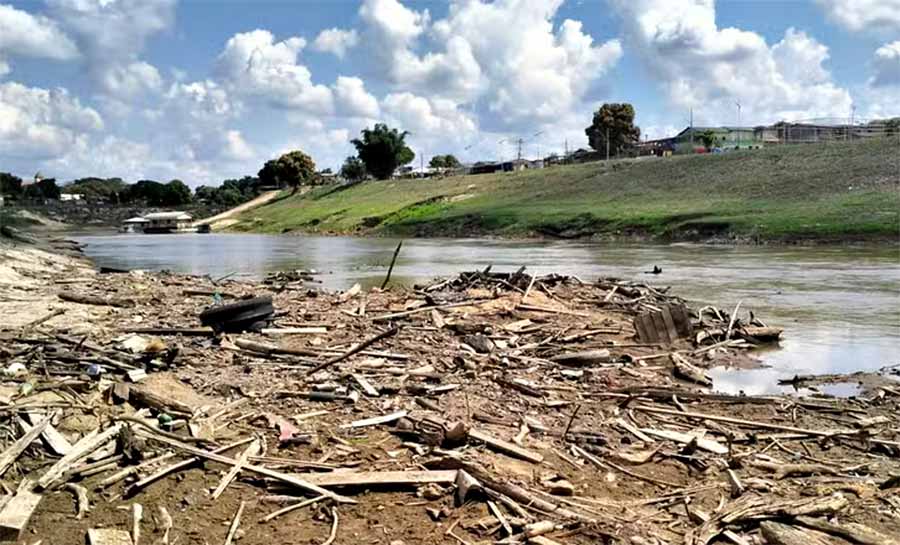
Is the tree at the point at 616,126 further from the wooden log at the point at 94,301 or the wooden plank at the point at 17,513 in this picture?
the wooden plank at the point at 17,513

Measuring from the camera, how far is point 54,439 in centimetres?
707

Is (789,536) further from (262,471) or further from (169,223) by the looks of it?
(169,223)

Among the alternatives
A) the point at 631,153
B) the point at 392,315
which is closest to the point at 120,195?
the point at 631,153

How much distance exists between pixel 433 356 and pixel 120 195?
189 m

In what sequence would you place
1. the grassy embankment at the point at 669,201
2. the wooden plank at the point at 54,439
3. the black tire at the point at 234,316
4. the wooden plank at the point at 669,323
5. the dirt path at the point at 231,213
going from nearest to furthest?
1. the wooden plank at the point at 54,439
2. the black tire at the point at 234,316
3. the wooden plank at the point at 669,323
4. the grassy embankment at the point at 669,201
5. the dirt path at the point at 231,213

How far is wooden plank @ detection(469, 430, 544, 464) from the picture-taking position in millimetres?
7496

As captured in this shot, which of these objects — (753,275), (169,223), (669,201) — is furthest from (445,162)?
(753,275)

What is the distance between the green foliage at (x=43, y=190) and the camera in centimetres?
16550

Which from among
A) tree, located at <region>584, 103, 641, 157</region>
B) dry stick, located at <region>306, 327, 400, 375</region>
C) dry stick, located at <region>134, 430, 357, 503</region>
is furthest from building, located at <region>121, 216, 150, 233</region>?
dry stick, located at <region>134, 430, 357, 503</region>

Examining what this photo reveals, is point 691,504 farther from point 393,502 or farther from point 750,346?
point 750,346

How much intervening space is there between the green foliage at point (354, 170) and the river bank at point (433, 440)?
137084 millimetres

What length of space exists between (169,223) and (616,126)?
77343 mm

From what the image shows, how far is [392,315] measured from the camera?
52.3 ft

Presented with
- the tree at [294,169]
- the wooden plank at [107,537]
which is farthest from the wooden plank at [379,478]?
the tree at [294,169]
